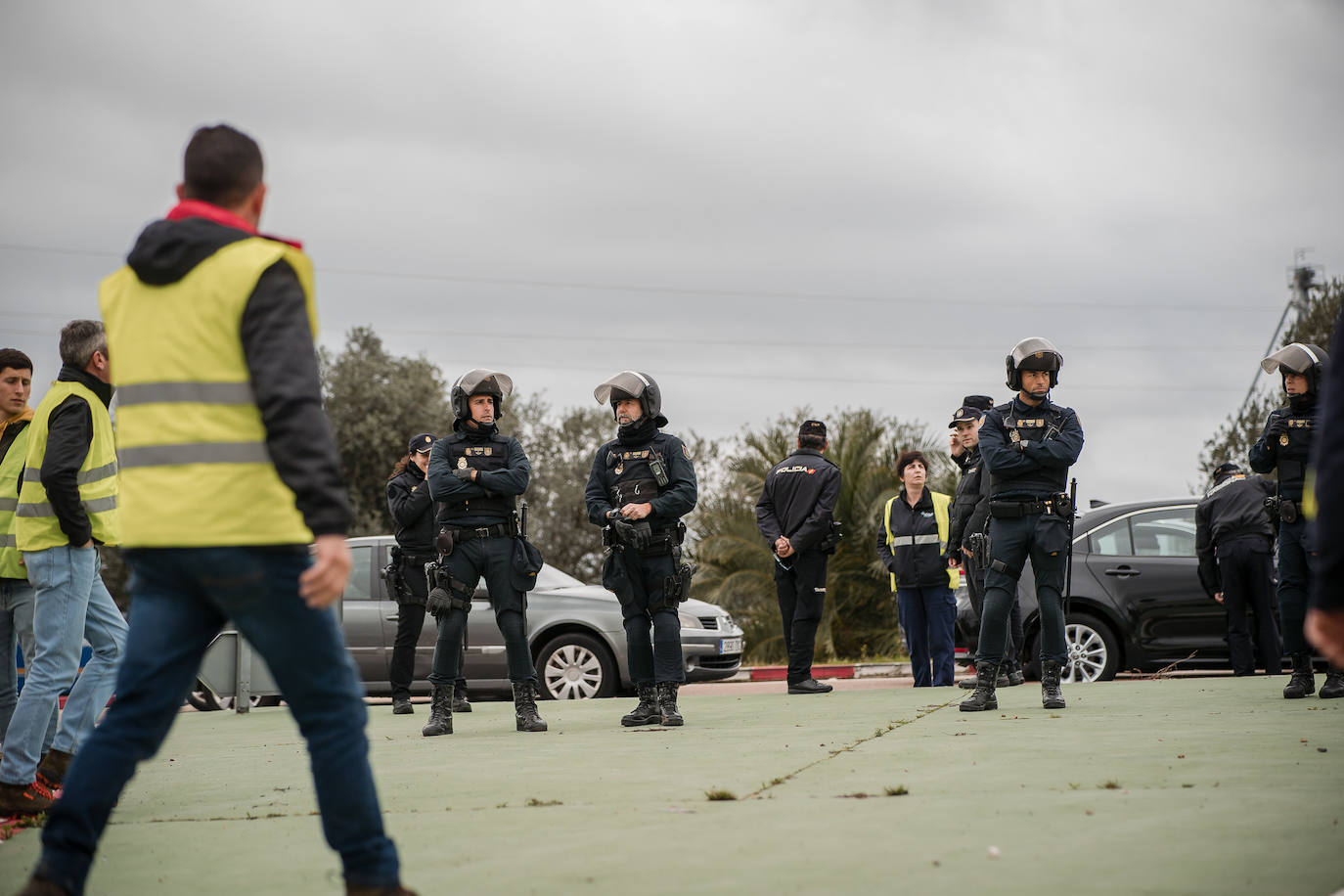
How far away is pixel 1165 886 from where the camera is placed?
11.6ft

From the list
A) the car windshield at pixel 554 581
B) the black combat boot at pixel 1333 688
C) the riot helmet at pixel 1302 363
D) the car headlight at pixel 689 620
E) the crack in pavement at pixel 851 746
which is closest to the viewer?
the crack in pavement at pixel 851 746

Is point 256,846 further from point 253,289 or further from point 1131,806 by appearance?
point 1131,806

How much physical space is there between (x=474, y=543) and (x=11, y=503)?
10.1 feet

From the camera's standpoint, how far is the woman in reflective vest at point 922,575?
40.6ft

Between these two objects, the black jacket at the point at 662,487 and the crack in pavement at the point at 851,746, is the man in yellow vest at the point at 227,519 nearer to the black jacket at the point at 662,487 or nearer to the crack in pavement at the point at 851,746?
the crack in pavement at the point at 851,746

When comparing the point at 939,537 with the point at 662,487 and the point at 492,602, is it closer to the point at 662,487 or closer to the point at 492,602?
the point at 662,487

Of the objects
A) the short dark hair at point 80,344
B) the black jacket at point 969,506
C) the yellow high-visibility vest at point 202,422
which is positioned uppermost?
the short dark hair at point 80,344

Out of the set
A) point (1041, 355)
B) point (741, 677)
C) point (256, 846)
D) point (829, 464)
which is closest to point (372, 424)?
point (741, 677)

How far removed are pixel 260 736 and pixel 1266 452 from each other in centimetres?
686

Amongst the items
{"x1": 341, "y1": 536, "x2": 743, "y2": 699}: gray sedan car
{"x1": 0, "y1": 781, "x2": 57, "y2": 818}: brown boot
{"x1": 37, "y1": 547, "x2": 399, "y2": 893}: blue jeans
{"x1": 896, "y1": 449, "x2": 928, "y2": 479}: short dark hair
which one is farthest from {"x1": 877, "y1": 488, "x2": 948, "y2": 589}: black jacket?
{"x1": 37, "y1": 547, "x2": 399, "y2": 893}: blue jeans

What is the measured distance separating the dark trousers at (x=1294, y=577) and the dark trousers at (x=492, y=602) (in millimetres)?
4822

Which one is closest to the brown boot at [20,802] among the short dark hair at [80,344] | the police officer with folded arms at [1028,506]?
the short dark hair at [80,344]

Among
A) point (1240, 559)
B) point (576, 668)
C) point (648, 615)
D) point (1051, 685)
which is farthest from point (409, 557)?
point (1240, 559)

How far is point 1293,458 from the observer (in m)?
8.77
